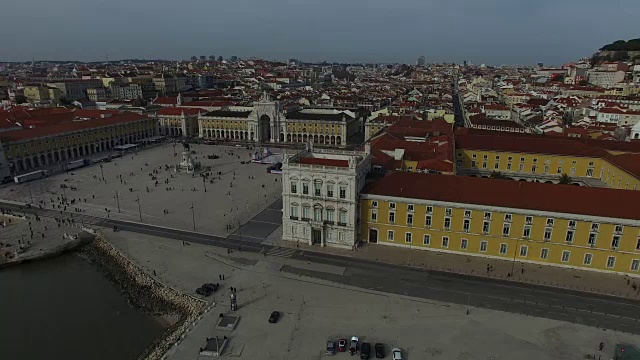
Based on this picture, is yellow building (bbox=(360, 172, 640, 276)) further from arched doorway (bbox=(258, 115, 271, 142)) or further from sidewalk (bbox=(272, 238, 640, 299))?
arched doorway (bbox=(258, 115, 271, 142))

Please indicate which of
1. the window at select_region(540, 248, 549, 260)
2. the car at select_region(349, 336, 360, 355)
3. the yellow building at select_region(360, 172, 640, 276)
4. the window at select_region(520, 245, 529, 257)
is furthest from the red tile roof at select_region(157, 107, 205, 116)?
the car at select_region(349, 336, 360, 355)

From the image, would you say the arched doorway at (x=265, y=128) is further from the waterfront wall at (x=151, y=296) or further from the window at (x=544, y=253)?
the window at (x=544, y=253)

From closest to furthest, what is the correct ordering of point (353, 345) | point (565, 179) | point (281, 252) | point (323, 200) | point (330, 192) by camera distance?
point (353, 345), point (330, 192), point (281, 252), point (323, 200), point (565, 179)

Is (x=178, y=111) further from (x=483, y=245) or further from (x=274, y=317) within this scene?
(x=274, y=317)

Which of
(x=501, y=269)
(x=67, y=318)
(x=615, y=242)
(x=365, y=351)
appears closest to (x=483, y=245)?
(x=501, y=269)

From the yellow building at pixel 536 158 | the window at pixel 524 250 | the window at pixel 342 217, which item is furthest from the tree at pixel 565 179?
the window at pixel 342 217

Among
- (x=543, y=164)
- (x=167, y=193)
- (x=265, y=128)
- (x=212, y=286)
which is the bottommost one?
(x=167, y=193)
